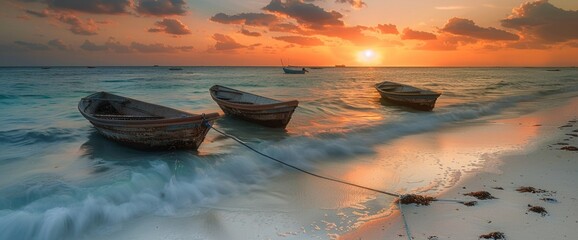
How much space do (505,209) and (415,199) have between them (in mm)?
1509

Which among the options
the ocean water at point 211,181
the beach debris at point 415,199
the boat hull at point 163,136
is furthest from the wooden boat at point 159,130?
the beach debris at point 415,199

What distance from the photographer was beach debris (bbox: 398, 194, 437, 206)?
6.80 m

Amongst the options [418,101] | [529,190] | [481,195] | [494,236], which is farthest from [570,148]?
[418,101]

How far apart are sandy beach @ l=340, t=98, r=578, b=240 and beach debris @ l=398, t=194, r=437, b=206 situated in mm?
136

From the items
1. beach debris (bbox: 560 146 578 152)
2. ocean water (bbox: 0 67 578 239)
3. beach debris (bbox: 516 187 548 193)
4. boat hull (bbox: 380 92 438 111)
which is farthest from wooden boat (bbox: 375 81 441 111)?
beach debris (bbox: 516 187 548 193)

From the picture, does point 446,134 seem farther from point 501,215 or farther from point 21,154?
point 21,154

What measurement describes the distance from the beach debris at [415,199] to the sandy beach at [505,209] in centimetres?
14

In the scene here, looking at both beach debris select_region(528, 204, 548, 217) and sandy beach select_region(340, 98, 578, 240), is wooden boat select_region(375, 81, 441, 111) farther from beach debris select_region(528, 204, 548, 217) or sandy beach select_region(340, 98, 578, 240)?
beach debris select_region(528, 204, 548, 217)

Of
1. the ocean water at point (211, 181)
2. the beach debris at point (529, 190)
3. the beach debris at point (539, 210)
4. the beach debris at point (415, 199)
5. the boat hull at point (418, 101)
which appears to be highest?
the boat hull at point (418, 101)

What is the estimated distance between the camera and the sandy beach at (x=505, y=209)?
547cm

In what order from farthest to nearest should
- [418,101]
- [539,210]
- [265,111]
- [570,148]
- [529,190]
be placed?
[418,101] < [265,111] < [570,148] < [529,190] < [539,210]

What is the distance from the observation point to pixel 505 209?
627 centimetres

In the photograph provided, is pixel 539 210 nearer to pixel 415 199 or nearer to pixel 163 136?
pixel 415 199

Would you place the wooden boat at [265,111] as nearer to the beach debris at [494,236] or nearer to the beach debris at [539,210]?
the beach debris at [539,210]
